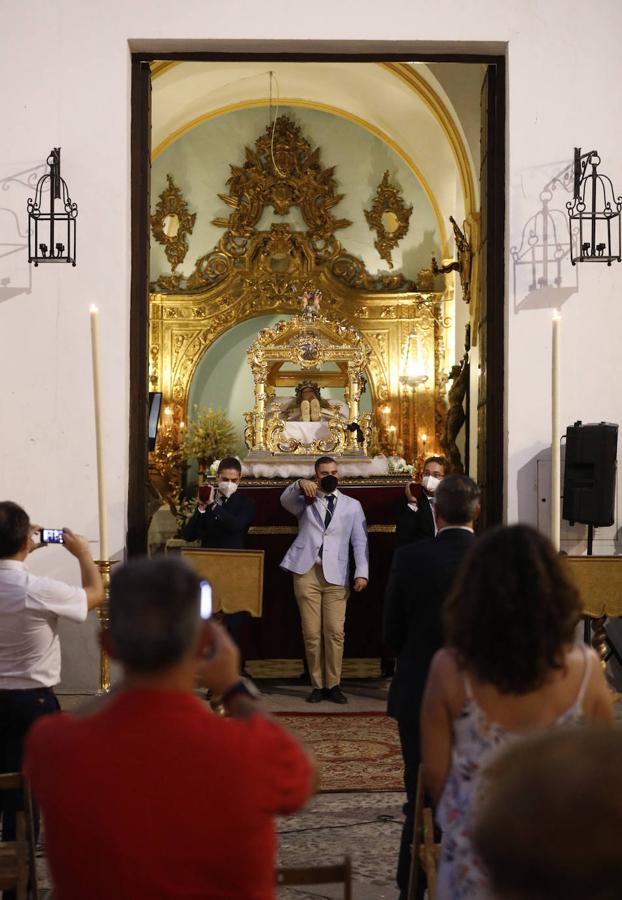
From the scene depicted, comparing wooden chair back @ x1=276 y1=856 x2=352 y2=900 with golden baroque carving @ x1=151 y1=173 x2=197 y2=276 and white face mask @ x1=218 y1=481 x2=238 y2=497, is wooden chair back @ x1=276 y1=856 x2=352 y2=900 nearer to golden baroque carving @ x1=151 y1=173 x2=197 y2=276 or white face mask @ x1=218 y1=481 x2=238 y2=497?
white face mask @ x1=218 y1=481 x2=238 y2=497

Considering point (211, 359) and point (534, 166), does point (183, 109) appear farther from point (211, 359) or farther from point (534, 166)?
point (534, 166)

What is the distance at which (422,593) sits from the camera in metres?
4.00

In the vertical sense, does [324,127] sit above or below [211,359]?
above

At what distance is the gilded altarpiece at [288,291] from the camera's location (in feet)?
49.3

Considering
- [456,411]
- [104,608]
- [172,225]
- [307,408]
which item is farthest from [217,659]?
[172,225]

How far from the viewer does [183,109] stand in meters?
14.9

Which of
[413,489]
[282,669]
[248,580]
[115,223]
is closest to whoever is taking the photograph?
[248,580]

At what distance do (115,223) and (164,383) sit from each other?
730 cm

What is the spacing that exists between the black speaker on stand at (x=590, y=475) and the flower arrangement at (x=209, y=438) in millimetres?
7708

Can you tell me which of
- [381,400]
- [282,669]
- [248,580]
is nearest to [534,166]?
[248,580]

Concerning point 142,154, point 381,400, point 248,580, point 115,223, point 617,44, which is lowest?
point 248,580

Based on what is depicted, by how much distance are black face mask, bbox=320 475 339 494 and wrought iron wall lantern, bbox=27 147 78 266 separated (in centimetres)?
241

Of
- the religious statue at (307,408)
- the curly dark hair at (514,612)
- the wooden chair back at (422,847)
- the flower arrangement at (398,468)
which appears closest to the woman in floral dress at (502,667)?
the curly dark hair at (514,612)

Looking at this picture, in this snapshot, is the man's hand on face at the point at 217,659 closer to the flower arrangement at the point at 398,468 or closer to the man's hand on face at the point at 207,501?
the man's hand on face at the point at 207,501
